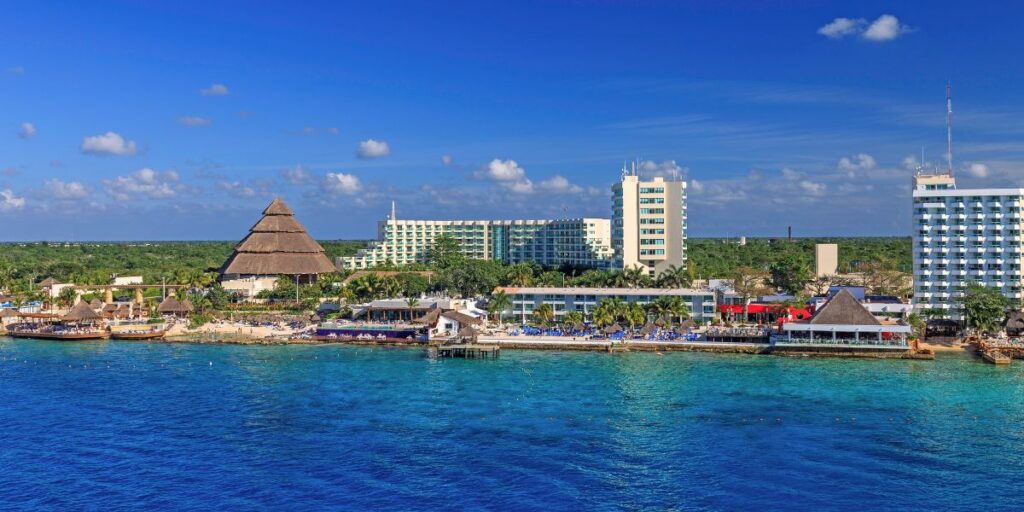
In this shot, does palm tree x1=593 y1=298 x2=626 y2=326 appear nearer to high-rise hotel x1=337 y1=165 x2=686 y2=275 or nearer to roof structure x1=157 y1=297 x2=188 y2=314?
high-rise hotel x1=337 y1=165 x2=686 y2=275

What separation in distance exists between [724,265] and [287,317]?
191 ft

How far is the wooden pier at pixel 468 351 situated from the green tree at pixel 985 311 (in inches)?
1317

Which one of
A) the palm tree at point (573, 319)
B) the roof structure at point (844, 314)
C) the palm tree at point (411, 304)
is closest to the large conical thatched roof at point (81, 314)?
the palm tree at point (411, 304)

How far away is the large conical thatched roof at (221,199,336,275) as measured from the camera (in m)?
95.1

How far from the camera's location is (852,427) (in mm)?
38750

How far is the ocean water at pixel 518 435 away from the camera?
100 ft

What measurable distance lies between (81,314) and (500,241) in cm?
6575

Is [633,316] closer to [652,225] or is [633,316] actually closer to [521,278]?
[521,278]

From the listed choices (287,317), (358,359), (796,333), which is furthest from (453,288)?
(796,333)

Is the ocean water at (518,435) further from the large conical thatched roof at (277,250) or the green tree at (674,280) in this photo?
the large conical thatched roof at (277,250)

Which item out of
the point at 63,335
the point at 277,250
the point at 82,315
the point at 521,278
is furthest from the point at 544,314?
the point at 277,250

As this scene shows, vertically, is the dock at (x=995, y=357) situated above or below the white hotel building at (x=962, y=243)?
below

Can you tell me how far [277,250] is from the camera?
9731 cm

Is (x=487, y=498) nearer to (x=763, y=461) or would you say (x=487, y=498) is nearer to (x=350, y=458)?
(x=350, y=458)
